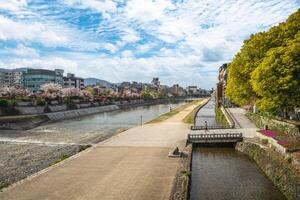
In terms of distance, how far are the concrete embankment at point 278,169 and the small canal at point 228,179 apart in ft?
1.55

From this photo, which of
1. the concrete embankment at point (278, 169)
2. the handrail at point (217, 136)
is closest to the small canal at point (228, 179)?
the concrete embankment at point (278, 169)

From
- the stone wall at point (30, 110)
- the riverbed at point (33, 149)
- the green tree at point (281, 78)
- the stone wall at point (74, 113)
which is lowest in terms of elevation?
the riverbed at point (33, 149)

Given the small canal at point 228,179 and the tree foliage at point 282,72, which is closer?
the small canal at point 228,179

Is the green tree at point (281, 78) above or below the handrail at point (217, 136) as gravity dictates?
above

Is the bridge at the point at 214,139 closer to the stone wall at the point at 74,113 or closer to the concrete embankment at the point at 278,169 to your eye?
the concrete embankment at the point at 278,169

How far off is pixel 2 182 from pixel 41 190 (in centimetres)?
590

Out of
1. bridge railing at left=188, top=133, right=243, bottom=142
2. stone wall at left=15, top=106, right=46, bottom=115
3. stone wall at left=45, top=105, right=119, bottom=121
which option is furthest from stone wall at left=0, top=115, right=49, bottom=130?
bridge railing at left=188, top=133, right=243, bottom=142

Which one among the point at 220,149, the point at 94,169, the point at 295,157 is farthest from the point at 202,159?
the point at 94,169

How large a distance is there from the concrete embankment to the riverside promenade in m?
7.05

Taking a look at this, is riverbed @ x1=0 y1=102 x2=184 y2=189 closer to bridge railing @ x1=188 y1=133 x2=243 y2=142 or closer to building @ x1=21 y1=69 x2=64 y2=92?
bridge railing @ x1=188 y1=133 x2=243 y2=142

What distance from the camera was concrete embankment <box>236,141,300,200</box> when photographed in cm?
1867

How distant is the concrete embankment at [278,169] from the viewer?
735 inches

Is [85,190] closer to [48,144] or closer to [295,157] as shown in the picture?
[295,157]

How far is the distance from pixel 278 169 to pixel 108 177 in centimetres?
1226
